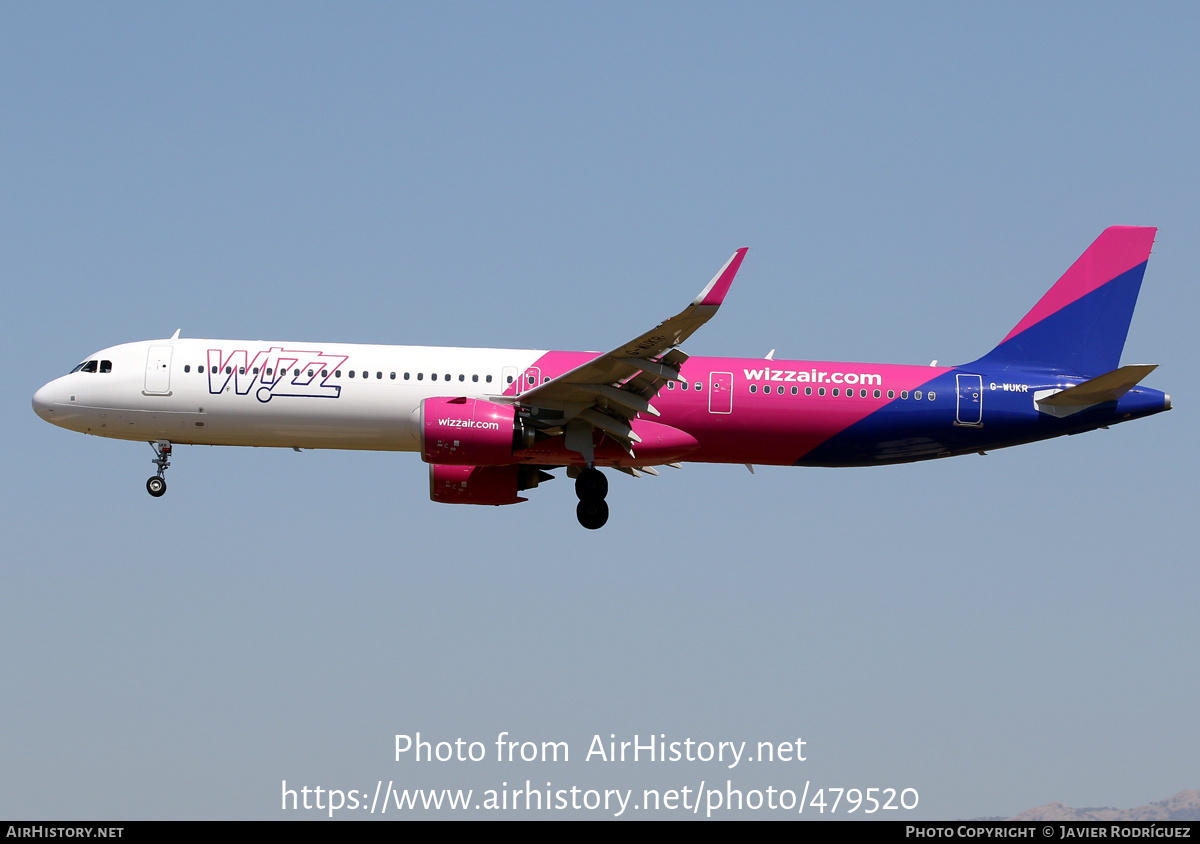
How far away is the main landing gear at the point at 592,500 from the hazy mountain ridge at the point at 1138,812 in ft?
45.3

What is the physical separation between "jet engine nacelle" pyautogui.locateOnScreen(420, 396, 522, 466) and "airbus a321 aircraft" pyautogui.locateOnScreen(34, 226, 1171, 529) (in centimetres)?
3

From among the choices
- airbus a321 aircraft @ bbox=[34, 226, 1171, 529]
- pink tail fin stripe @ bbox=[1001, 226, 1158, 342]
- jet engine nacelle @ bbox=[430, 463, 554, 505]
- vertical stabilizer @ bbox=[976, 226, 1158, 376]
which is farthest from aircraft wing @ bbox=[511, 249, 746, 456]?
pink tail fin stripe @ bbox=[1001, 226, 1158, 342]

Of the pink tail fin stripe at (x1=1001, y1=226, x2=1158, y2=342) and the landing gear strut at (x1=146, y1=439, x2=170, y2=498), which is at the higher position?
the pink tail fin stripe at (x1=1001, y1=226, x2=1158, y2=342)

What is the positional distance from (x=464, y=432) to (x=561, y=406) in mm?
2321

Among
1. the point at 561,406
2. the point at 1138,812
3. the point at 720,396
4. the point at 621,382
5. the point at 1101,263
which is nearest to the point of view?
the point at 621,382

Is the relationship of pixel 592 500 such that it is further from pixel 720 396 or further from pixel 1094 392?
pixel 1094 392

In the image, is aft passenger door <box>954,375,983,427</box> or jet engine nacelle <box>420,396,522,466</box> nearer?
→ jet engine nacelle <box>420,396,522,466</box>

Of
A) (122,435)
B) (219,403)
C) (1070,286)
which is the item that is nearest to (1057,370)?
(1070,286)

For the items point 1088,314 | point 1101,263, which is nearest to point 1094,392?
point 1088,314

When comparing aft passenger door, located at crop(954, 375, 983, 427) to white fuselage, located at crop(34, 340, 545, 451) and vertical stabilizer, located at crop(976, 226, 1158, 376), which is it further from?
white fuselage, located at crop(34, 340, 545, 451)

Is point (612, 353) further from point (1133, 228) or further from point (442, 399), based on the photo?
point (1133, 228)

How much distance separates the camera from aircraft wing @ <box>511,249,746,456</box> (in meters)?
26.9

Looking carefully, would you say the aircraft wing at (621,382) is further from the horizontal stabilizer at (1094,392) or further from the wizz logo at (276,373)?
the horizontal stabilizer at (1094,392)

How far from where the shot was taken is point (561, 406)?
2964 cm
